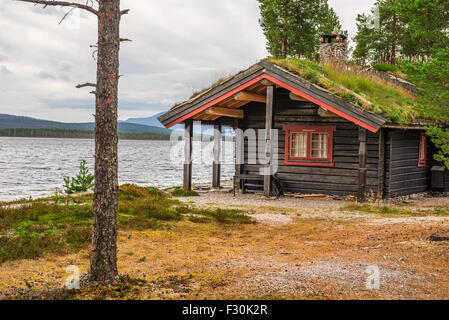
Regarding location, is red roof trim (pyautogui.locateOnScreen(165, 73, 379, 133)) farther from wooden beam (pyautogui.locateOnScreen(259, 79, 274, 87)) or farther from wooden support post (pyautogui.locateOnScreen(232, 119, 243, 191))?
wooden support post (pyautogui.locateOnScreen(232, 119, 243, 191))

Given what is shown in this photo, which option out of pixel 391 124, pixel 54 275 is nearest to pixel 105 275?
pixel 54 275

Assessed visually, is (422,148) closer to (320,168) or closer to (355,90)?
(355,90)

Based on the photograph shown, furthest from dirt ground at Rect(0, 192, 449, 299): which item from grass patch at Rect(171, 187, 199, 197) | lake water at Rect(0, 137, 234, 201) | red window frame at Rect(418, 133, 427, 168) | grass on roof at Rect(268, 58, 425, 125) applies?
red window frame at Rect(418, 133, 427, 168)

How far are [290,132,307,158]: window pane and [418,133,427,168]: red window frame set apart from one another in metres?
5.45

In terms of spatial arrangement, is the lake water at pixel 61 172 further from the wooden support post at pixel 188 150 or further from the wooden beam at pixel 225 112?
the wooden beam at pixel 225 112

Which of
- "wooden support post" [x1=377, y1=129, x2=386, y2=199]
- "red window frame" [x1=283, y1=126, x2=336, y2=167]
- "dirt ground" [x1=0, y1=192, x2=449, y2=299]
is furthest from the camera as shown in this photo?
"red window frame" [x1=283, y1=126, x2=336, y2=167]

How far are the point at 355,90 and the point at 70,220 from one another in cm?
1185

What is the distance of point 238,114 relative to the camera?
19.1 meters

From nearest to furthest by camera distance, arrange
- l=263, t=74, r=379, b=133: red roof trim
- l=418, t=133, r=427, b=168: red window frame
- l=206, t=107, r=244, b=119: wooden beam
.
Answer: l=263, t=74, r=379, b=133: red roof trim → l=206, t=107, r=244, b=119: wooden beam → l=418, t=133, r=427, b=168: red window frame

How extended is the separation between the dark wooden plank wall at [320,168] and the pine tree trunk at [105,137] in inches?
496

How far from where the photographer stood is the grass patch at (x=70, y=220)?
27.4ft

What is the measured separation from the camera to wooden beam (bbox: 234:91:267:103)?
1716 cm
